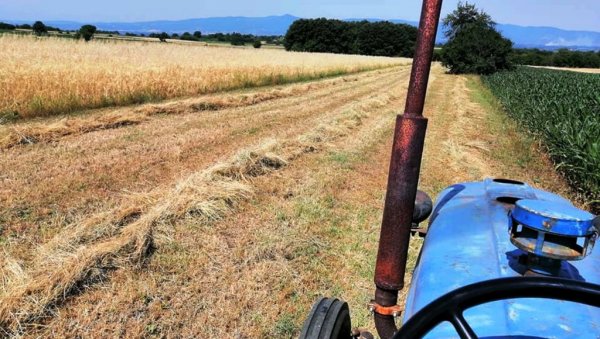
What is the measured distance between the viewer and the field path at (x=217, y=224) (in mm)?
2967

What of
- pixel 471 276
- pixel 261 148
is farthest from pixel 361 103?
pixel 471 276

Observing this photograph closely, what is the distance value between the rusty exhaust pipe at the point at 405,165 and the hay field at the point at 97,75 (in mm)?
8795

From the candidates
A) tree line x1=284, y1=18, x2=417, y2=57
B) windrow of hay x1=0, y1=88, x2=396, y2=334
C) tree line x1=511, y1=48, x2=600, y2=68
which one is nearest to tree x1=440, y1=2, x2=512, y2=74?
tree line x1=511, y1=48, x2=600, y2=68

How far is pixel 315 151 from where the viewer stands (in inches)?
294

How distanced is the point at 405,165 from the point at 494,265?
1.31ft

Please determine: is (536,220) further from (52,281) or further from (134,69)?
(134,69)

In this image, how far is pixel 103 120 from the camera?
27.3ft

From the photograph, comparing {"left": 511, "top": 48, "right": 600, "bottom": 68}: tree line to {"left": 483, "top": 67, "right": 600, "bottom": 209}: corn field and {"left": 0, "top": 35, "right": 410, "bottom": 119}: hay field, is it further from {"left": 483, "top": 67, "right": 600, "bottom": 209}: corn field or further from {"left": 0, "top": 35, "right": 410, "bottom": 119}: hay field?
{"left": 483, "top": 67, "right": 600, "bottom": 209}: corn field

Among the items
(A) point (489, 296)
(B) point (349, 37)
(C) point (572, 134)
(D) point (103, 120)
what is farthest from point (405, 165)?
(B) point (349, 37)

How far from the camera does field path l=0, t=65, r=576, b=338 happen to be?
2967mm

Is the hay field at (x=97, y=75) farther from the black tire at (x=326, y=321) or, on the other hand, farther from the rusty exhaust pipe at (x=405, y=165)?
the rusty exhaust pipe at (x=405, y=165)

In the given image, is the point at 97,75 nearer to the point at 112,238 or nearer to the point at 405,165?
the point at 112,238

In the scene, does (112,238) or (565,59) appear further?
(565,59)

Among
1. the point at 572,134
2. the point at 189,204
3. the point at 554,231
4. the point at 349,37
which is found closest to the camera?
the point at 554,231
